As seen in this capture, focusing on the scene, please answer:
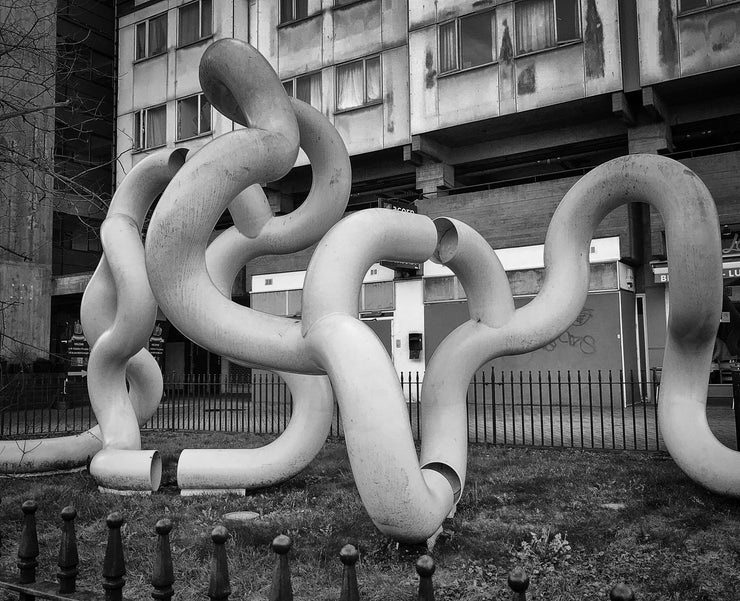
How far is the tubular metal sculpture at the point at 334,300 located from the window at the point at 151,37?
65.6 ft

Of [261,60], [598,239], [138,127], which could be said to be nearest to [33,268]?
[138,127]

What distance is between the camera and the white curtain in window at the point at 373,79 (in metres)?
21.3

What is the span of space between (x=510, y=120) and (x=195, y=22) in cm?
1337

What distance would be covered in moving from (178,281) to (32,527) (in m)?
2.23

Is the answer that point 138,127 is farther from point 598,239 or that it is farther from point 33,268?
point 598,239

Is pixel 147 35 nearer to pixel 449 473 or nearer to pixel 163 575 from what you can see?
pixel 449 473

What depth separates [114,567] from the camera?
3.30m

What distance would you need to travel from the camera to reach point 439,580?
184 inches

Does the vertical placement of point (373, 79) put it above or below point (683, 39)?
above

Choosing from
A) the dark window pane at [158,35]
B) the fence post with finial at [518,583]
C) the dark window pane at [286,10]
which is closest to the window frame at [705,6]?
the dark window pane at [286,10]

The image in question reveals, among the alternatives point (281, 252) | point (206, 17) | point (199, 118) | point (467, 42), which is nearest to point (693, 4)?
point (467, 42)

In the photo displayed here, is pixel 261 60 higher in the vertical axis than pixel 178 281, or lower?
higher

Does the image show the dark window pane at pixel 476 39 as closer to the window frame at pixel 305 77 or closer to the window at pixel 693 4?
the window at pixel 693 4

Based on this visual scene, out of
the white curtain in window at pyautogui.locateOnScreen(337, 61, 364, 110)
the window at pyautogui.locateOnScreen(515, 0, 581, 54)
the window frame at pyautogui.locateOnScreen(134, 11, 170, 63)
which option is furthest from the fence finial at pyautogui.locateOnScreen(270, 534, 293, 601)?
the window frame at pyautogui.locateOnScreen(134, 11, 170, 63)
